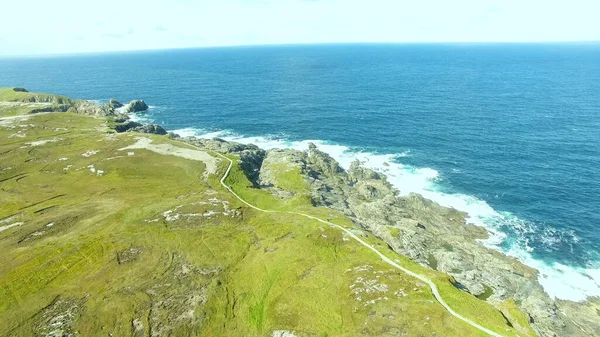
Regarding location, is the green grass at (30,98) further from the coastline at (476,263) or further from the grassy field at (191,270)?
the coastline at (476,263)

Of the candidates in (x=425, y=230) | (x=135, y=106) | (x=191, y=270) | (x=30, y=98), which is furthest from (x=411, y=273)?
(x=30, y=98)

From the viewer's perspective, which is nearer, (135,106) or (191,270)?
(191,270)

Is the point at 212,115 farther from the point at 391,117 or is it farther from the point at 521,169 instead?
the point at 521,169

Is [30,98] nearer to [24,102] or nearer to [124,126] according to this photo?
[24,102]

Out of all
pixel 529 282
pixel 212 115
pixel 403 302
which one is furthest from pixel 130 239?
pixel 212 115

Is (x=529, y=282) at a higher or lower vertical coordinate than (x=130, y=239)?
lower

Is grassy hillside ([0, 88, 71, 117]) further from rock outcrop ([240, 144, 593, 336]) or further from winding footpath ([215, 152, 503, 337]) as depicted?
winding footpath ([215, 152, 503, 337])

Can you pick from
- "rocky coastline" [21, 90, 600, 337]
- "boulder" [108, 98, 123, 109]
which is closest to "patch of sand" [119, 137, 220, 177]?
"rocky coastline" [21, 90, 600, 337]
